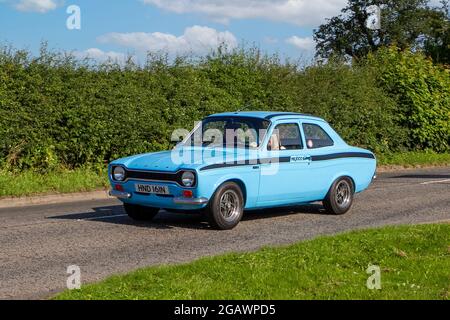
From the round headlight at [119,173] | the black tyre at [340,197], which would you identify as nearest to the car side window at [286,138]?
the black tyre at [340,197]

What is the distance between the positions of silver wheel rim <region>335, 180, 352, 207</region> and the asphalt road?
23 cm

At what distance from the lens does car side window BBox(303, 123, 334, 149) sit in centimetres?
1284

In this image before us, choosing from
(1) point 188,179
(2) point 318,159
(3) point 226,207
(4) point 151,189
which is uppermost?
(2) point 318,159

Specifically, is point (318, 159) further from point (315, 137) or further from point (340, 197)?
point (340, 197)

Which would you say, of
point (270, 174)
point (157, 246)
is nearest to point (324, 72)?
point (270, 174)

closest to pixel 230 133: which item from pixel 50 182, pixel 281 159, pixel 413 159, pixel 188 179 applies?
pixel 281 159

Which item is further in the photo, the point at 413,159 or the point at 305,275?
the point at 413,159

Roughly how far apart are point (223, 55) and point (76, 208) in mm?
10484

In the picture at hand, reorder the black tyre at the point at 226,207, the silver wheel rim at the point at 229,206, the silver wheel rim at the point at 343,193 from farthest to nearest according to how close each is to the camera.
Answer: the silver wheel rim at the point at 343,193
the silver wheel rim at the point at 229,206
the black tyre at the point at 226,207

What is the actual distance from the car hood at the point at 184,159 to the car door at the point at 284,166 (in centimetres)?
39

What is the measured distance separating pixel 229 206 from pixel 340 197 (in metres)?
2.74

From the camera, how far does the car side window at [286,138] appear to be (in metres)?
12.2

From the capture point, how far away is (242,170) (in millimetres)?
11352

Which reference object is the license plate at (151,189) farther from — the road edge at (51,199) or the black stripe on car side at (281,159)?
the road edge at (51,199)
